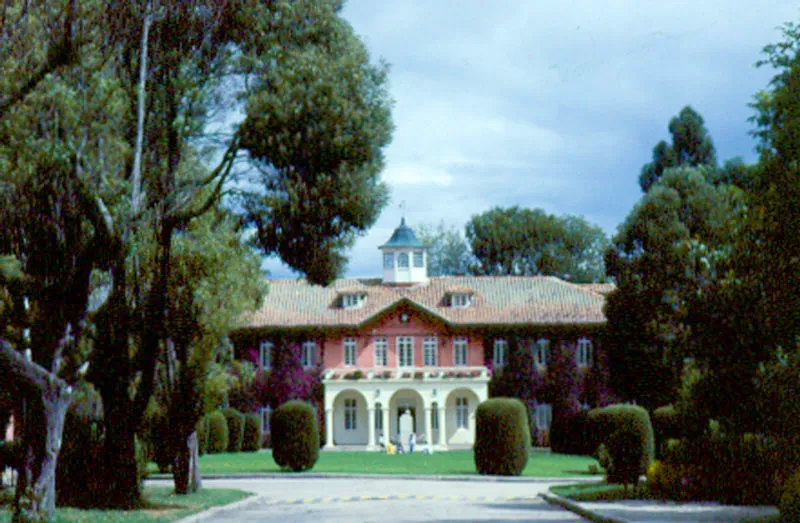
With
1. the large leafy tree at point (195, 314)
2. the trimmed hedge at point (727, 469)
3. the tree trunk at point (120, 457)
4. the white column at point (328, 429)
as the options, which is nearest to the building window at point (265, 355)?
the white column at point (328, 429)

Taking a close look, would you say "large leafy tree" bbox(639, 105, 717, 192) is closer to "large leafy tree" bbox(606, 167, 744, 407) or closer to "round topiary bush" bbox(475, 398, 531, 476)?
"large leafy tree" bbox(606, 167, 744, 407)

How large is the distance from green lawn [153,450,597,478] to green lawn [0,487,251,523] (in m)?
11.6

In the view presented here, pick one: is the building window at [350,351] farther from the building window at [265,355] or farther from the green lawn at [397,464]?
the green lawn at [397,464]

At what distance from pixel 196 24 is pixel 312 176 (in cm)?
299

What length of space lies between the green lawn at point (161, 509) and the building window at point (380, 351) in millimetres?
35182

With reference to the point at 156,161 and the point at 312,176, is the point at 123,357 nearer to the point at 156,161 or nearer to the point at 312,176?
the point at 156,161

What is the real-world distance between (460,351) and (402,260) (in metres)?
7.40

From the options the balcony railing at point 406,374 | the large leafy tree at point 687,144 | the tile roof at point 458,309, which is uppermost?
the large leafy tree at point 687,144

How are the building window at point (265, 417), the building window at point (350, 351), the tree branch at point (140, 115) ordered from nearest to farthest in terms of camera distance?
the tree branch at point (140, 115), the building window at point (265, 417), the building window at point (350, 351)

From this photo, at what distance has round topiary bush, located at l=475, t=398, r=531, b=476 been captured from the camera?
3178 cm

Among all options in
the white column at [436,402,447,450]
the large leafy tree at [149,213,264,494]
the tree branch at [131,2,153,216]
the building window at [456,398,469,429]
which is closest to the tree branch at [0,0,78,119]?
the tree branch at [131,2,153,216]

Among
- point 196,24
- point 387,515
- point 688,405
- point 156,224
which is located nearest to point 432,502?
point 387,515

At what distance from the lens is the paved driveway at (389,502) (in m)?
18.2

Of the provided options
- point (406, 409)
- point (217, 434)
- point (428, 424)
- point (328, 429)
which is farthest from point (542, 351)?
point (217, 434)
